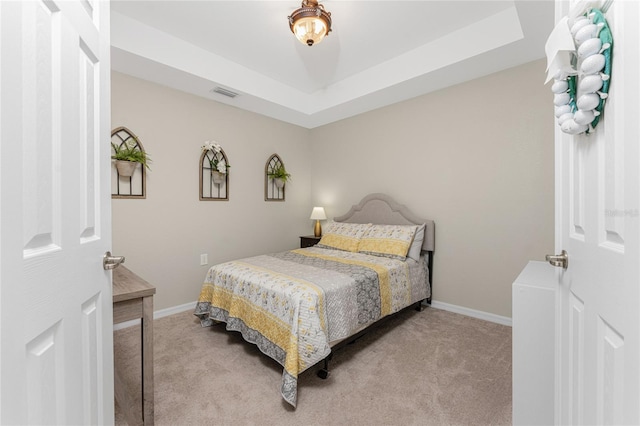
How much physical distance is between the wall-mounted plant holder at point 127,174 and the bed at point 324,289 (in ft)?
3.81

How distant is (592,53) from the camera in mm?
660

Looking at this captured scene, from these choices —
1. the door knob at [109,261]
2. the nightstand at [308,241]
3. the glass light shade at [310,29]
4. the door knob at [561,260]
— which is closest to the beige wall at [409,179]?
the nightstand at [308,241]

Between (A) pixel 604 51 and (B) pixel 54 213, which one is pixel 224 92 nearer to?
(B) pixel 54 213

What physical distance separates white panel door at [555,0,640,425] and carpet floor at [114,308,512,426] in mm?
849

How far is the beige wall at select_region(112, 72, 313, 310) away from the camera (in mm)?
2793

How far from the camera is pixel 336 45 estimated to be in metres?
2.81

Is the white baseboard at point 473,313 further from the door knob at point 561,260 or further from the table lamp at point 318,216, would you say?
the door knob at point 561,260

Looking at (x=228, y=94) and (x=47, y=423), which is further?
(x=228, y=94)

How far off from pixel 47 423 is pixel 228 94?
320 cm

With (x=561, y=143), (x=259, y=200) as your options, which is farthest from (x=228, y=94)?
(x=561, y=143)

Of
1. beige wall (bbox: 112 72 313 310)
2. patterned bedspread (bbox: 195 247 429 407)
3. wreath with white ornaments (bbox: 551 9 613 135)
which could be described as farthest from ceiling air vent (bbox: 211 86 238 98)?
wreath with white ornaments (bbox: 551 9 613 135)

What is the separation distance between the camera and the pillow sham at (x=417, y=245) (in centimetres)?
303

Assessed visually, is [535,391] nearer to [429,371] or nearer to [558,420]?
[558,420]

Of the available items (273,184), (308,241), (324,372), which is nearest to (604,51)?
(324,372)
